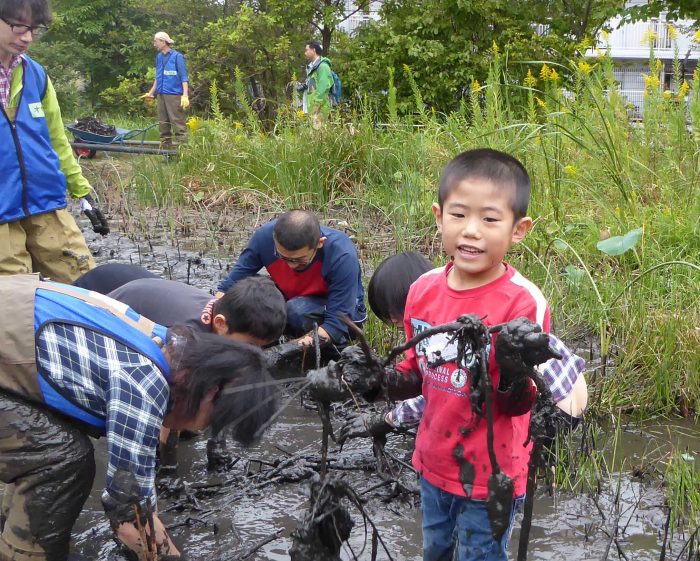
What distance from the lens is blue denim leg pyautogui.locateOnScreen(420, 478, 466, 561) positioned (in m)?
2.20

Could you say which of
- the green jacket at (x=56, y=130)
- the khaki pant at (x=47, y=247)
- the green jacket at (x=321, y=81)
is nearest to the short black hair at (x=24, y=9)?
the green jacket at (x=56, y=130)

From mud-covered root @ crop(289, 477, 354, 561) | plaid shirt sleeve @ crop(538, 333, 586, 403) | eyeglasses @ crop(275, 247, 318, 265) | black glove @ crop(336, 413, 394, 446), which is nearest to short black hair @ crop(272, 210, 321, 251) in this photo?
eyeglasses @ crop(275, 247, 318, 265)

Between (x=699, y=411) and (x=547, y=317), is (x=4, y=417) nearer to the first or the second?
(x=547, y=317)

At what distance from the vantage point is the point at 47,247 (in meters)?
4.34

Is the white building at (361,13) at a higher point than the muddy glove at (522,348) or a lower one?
higher

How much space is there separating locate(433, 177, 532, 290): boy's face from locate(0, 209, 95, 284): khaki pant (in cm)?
287

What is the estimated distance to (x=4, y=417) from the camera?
2.57 meters

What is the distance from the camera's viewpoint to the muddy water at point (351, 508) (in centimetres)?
295

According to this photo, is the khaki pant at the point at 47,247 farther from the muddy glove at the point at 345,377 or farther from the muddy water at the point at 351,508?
the muddy glove at the point at 345,377

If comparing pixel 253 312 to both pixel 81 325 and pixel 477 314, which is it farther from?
pixel 477 314

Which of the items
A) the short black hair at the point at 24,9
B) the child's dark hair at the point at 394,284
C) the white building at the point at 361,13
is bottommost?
the child's dark hair at the point at 394,284

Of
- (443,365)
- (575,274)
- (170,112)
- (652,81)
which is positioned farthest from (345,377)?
(170,112)

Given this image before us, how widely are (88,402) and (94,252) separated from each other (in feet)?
15.5

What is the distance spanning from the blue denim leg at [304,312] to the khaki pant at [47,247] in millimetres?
1170
